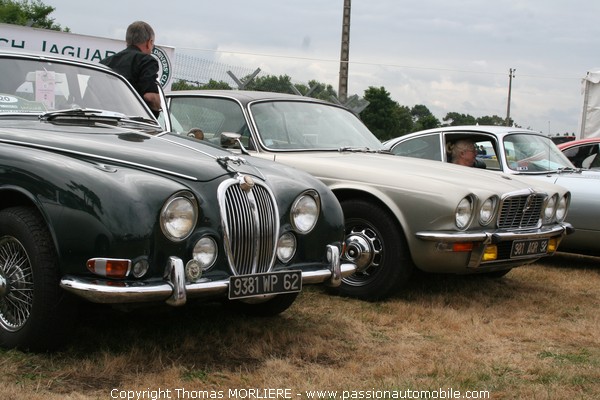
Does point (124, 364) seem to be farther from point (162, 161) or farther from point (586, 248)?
point (586, 248)

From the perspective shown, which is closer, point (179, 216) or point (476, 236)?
point (179, 216)

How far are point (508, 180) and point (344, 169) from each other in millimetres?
1330

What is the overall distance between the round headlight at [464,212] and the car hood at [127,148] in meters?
1.76

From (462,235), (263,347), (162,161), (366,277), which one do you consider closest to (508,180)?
(462,235)

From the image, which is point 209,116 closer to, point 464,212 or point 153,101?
point 153,101

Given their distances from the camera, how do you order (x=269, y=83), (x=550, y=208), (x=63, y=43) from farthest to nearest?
(x=269, y=83) < (x=63, y=43) < (x=550, y=208)

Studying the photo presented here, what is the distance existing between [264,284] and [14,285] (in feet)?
3.91

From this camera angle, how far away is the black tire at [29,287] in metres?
3.65

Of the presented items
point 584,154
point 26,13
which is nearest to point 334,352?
point 584,154

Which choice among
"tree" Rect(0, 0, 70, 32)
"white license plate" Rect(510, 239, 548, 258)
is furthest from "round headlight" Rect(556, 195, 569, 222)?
"tree" Rect(0, 0, 70, 32)

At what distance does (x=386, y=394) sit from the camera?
3.51m

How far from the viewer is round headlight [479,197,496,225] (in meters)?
5.59

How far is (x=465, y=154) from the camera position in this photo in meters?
7.86

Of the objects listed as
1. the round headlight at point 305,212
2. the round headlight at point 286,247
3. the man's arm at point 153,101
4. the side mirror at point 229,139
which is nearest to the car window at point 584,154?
the side mirror at point 229,139
